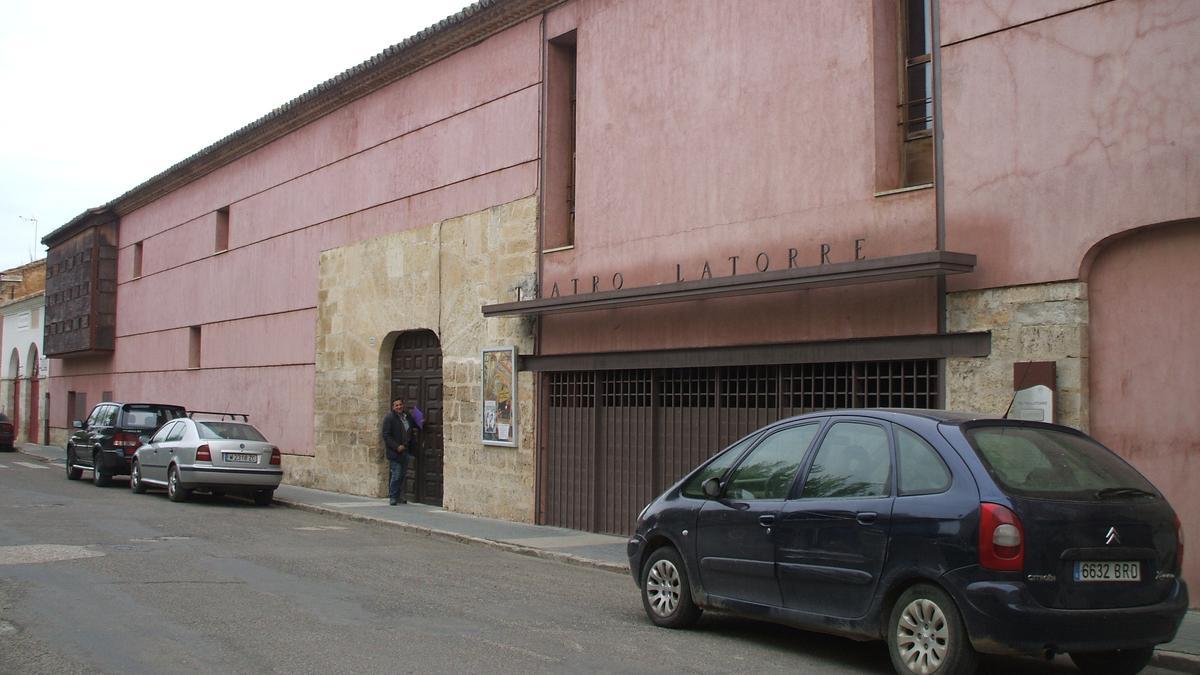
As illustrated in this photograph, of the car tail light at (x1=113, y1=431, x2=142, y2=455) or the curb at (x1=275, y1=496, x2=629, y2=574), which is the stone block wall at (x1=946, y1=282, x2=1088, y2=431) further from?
the car tail light at (x1=113, y1=431, x2=142, y2=455)

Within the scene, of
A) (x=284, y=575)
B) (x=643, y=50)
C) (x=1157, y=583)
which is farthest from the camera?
(x=643, y=50)

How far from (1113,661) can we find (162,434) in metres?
16.5

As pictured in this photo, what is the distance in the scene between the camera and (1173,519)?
652 cm

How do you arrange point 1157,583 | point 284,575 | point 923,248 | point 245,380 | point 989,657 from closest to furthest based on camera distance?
1. point 1157,583
2. point 989,657
3. point 284,575
4. point 923,248
5. point 245,380

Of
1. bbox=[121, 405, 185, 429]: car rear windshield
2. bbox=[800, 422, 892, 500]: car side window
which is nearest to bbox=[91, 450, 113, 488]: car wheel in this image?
bbox=[121, 405, 185, 429]: car rear windshield

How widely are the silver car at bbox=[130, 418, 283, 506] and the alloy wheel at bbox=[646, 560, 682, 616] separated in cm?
1136

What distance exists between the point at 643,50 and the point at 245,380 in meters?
14.7

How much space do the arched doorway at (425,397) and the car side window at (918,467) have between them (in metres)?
12.8

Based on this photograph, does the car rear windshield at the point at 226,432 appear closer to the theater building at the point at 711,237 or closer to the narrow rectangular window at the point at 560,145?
the theater building at the point at 711,237

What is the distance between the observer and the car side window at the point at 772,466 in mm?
7410

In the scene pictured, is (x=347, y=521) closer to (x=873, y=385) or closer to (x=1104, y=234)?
(x=873, y=385)

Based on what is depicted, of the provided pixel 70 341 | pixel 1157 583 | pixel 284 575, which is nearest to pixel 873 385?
pixel 1157 583

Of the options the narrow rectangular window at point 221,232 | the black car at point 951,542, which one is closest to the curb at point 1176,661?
the black car at point 951,542

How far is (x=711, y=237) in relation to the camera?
13438mm
